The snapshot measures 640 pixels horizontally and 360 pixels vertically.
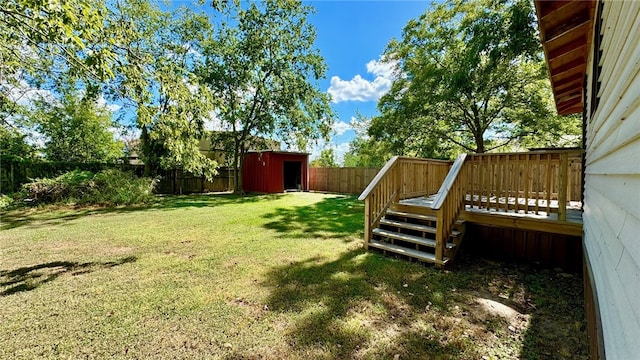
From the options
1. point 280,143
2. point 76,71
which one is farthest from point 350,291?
point 280,143

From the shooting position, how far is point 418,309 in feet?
9.36

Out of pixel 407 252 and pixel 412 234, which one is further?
pixel 412 234

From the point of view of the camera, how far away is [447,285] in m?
3.42

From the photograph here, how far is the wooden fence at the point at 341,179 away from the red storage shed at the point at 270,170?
95cm

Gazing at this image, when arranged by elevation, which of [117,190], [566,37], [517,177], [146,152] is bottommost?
[117,190]

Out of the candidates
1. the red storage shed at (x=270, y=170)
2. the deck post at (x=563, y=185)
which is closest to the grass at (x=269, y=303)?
the deck post at (x=563, y=185)

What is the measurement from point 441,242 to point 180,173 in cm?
1469

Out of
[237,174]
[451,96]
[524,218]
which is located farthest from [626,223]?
[237,174]

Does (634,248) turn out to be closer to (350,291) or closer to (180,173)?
(350,291)

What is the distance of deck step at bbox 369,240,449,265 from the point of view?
401 cm

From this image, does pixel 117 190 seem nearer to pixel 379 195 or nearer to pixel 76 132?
pixel 379 195

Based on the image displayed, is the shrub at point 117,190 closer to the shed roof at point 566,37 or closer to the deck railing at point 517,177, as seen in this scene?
the deck railing at point 517,177

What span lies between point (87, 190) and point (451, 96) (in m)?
13.0

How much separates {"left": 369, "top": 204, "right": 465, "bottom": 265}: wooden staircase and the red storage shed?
10967 mm
